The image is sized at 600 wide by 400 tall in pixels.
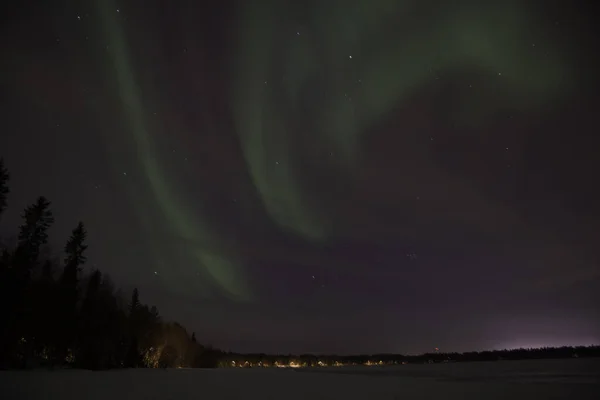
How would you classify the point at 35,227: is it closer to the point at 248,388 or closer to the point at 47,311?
the point at 47,311

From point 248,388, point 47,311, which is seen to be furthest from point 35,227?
point 248,388

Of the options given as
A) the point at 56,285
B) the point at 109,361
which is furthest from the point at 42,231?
the point at 109,361

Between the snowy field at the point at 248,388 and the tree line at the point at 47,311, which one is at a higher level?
the tree line at the point at 47,311

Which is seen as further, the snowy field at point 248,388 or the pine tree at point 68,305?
the pine tree at point 68,305

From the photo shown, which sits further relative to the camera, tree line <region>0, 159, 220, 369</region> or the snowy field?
tree line <region>0, 159, 220, 369</region>

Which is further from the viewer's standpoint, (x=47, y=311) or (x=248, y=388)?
(x=47, y=311)

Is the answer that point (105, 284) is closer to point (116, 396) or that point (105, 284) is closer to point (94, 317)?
point (94, 317)

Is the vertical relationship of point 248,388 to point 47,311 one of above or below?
below

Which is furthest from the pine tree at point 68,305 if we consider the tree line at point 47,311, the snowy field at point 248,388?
the snowy field at point 248,388

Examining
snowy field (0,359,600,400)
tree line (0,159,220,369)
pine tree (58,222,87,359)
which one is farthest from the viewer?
pine tree (58,222,87,359)

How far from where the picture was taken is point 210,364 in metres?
118

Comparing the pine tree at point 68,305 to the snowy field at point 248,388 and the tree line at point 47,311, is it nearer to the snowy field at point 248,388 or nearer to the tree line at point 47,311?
the tree line at point 47,311

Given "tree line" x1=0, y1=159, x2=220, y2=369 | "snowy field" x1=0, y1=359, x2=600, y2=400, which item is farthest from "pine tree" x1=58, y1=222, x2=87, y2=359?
"snowy field" x1=0, y1=359, x2=600, y2=400

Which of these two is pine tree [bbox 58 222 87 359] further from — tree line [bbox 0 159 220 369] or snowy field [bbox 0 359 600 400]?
snowy field [bbox 0 359 600 400]
